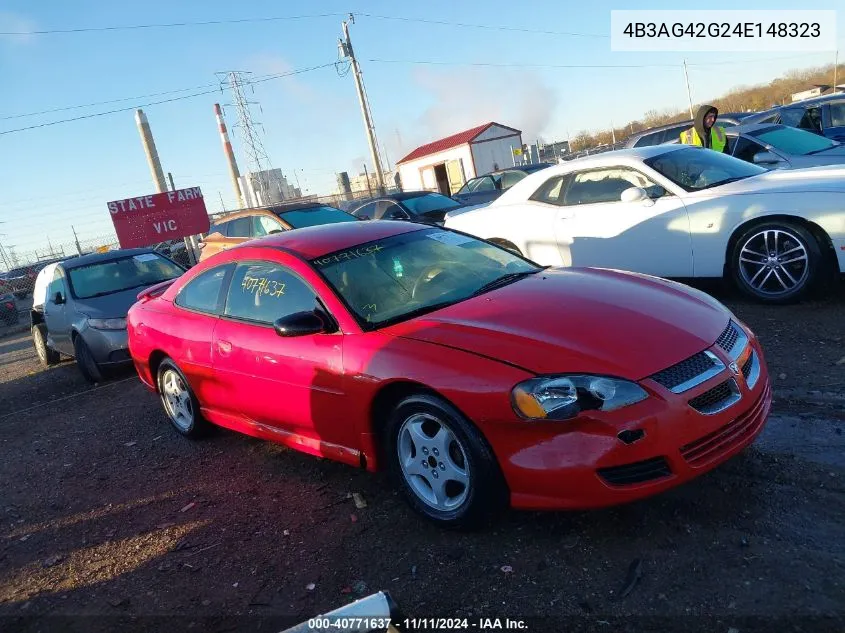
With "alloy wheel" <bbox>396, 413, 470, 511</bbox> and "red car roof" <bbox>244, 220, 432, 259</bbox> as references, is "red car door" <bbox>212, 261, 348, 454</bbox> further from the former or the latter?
"alloy wheel" <bbox>396, 413, 470, 511</bbox>

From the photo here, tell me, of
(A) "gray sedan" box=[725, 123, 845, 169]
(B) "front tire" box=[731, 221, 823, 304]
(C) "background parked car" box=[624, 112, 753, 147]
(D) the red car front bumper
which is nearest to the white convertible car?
(B) "front tire" box=[731, 221, 823, 304]

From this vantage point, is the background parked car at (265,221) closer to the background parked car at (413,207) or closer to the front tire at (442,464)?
the background parked car at (413,207)

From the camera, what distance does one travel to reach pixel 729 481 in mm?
3105

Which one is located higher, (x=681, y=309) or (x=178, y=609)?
(x=681, y=309)

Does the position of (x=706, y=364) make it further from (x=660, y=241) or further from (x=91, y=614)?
(x=660, y=241)

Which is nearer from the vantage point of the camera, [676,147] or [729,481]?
[729,481]

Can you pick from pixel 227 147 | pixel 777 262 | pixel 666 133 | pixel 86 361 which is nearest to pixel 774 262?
pixel 777 262

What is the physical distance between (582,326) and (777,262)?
3.50 metres

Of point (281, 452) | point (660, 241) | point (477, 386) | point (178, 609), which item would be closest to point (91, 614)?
point (178, 609)

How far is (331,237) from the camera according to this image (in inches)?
166

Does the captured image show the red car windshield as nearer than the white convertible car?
Yes

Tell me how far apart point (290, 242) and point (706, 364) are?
8.48ft

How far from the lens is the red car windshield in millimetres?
3602

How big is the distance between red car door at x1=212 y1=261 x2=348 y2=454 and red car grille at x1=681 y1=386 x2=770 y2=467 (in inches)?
64.8
